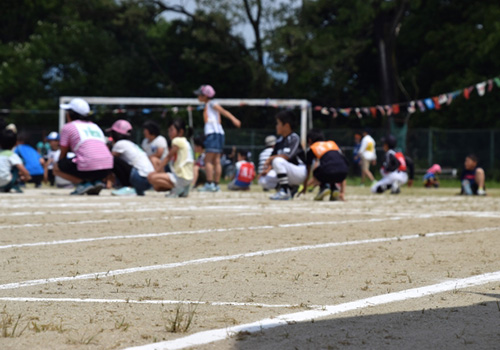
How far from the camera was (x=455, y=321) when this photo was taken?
447 cm

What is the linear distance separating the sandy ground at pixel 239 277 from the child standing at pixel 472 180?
9.92 metres

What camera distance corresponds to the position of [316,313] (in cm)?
464

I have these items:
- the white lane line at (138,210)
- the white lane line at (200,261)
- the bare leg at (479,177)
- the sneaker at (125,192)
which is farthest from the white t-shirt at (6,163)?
the bare leg at (479,177)

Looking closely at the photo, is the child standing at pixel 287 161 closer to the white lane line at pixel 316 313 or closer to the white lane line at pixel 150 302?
the white lane line at pixel 316 313

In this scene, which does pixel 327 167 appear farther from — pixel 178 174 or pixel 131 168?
pixel 131 168

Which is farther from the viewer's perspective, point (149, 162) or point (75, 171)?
point (149, 162)

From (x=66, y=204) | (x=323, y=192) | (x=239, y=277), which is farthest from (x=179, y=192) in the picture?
(x=239, y=277)

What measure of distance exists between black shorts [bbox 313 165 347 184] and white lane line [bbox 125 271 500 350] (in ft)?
30.3

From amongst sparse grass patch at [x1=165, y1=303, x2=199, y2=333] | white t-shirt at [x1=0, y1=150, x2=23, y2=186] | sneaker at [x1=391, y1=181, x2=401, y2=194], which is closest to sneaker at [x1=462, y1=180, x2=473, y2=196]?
sneaker at [x1=391, y1=181, x2=401, y2=194]

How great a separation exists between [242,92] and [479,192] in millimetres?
30584

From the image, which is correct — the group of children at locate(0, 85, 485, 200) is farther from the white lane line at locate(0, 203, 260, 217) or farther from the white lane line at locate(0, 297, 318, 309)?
the white lane line at locate(0, 297, 318, 309)

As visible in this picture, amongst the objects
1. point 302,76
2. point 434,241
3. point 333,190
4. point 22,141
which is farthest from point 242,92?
point 434,241

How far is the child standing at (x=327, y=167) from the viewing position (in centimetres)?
1559

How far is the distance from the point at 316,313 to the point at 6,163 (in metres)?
13.2
